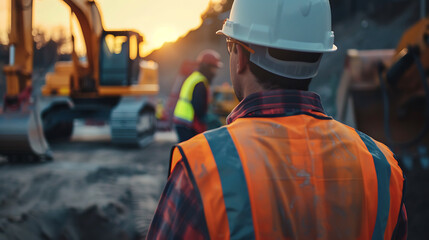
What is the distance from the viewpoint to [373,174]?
1.17 meters

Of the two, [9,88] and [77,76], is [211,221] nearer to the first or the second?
[9,88]

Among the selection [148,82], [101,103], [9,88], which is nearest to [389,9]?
[148,82]

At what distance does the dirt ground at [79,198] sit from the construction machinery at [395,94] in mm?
3286

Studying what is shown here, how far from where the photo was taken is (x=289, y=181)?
108cm

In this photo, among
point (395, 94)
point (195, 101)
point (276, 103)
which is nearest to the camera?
point (276, 103)

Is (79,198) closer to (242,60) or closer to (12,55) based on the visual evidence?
(12,55)

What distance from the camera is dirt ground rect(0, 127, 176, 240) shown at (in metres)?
5.28

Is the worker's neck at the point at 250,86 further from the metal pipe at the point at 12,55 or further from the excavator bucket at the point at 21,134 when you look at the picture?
the metal pipe at the point at 12,55

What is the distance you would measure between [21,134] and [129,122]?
7.97 feet

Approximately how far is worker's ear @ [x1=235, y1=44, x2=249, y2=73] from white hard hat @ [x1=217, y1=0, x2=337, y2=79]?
0.02 metres

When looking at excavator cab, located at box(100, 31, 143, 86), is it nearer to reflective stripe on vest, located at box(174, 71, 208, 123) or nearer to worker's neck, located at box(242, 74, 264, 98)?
reflective stripe on vest, located at box(174, 71, 208, 123)

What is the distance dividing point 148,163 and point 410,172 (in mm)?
4607

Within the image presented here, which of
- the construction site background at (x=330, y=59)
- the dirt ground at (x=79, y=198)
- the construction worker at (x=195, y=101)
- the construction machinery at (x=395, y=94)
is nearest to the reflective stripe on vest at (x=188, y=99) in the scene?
the construction worker at (x=195, y=101)

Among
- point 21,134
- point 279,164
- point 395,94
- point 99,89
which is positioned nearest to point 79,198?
point 21,134
